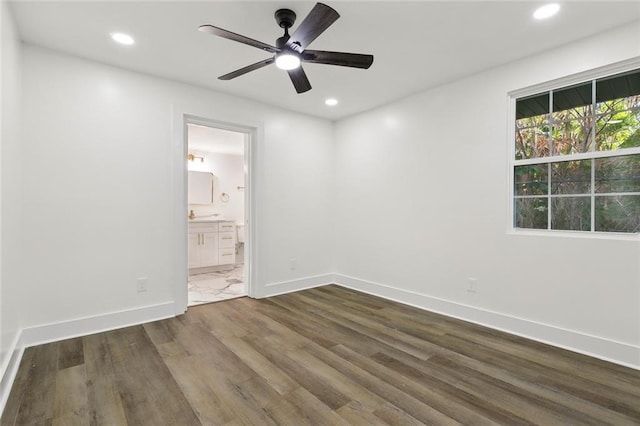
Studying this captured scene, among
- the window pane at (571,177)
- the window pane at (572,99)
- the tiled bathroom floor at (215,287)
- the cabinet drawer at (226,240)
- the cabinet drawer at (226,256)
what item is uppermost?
the window pane at (572,99)

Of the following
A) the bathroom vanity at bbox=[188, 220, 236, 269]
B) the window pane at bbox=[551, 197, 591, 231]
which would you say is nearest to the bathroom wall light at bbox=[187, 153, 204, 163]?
the bathroom vanity at bbox=[188, 220, 236, 269]

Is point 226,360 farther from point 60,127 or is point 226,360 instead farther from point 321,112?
point 321,112

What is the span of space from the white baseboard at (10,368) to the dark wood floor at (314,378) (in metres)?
0.04

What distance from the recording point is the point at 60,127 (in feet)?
9.29

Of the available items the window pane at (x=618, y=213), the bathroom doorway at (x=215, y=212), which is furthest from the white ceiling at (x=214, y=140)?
the window pane at (x=618, y=213)

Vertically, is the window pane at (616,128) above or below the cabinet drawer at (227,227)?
above

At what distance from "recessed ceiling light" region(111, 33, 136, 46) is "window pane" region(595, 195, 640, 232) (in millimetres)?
4099

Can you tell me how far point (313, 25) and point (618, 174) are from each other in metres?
2.64

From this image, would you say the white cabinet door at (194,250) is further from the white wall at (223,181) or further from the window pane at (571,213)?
the window pane at (571,213)

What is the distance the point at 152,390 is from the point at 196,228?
3.83 meters

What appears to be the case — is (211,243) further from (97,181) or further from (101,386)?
(101,386)

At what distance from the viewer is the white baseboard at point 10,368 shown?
189 cm

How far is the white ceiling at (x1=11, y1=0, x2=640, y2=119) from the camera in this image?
2189 millimetres

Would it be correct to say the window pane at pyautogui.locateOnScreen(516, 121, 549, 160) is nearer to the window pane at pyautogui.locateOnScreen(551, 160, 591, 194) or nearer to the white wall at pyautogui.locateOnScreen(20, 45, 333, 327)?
the window pane at pyautogui.locateOnScreen(551, 160, 591, 194)
